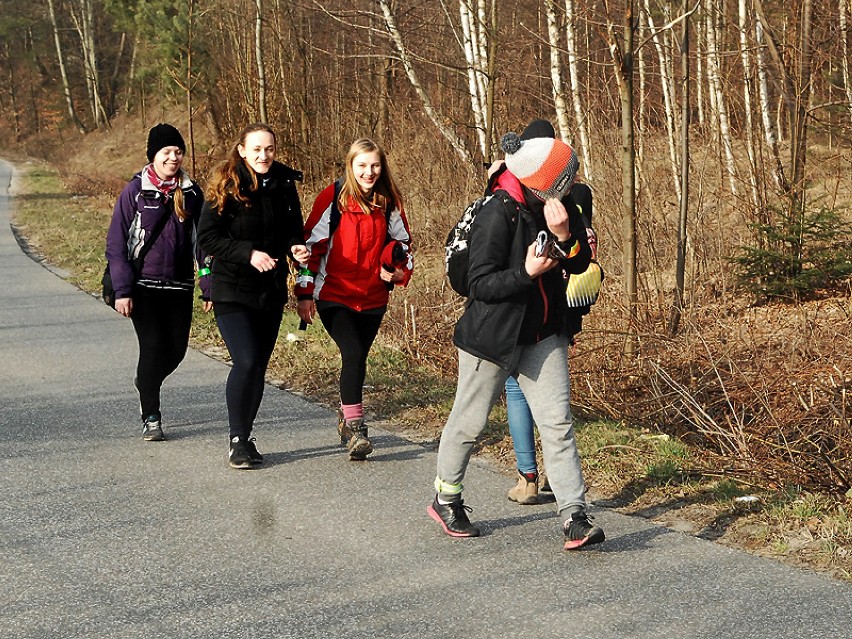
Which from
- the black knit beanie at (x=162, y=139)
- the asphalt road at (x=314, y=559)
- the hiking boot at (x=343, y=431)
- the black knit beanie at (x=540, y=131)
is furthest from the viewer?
the black knit beanie at (x=162, y=139)

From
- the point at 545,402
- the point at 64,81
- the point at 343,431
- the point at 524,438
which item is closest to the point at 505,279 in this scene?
the point at 545,402

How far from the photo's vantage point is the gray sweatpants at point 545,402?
4984mm

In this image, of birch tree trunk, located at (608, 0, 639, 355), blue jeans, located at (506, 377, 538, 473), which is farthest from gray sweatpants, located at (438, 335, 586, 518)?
birch tree trunk, located at (608, 0, 639, 355)

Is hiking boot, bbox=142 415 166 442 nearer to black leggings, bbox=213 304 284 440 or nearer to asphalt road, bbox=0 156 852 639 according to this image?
asphalt road, bbox=0 156 852 639

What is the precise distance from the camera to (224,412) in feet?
25.7

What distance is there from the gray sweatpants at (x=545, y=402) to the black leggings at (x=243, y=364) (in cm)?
168

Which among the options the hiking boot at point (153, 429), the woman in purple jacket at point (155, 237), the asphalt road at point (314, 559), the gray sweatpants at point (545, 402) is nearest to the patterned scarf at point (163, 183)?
the woman in purple jacket at point (155, 237)

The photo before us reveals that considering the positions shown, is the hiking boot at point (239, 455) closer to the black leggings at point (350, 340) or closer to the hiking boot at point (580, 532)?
the black leggings at point (350, 340)

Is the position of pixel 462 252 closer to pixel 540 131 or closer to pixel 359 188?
pixel 540 131

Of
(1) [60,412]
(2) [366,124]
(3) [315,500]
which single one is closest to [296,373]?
(1) [60,412]

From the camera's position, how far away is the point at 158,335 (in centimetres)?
714

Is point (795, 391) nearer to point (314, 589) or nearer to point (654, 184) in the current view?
point (314, 589)

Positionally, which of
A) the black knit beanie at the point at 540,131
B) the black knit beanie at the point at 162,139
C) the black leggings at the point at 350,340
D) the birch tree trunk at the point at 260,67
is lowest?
the black leggings at the point at 350,340

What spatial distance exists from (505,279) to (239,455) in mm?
2316
